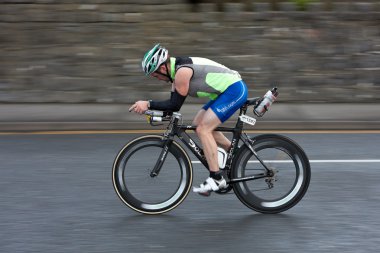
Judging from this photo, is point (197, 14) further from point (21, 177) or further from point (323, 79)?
point (21, 177)

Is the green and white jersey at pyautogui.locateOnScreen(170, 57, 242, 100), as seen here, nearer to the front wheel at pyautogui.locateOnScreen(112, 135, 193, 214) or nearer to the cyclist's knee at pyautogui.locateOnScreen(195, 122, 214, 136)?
the cyclist's knee at pyautogui.locateOnScreen(195, 122, 214, 136)

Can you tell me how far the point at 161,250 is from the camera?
6070 mm

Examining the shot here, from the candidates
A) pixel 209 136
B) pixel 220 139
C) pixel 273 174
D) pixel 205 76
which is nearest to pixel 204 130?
pixel 209 136

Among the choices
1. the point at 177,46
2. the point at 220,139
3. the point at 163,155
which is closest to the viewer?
the point at 163,155

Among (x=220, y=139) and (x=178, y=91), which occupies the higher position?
(x=178, y=91)

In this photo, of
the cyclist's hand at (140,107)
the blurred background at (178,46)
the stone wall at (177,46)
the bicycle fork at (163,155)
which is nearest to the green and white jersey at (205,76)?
the cyclist's hand at (140,107)

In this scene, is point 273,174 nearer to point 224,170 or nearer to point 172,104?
point 224,170

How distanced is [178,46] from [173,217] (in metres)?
7.71

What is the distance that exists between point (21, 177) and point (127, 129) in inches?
133

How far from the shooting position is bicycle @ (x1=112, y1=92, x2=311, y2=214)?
6.96m

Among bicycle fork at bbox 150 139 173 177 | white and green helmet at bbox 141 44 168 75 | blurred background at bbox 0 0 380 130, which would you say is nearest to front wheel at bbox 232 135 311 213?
bicycle fork at bbox 150 139 173 177

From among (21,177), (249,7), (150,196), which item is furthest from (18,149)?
(249,7)

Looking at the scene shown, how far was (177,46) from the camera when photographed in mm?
14352

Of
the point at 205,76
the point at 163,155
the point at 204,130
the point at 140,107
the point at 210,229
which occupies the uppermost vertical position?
the point at 205,76
